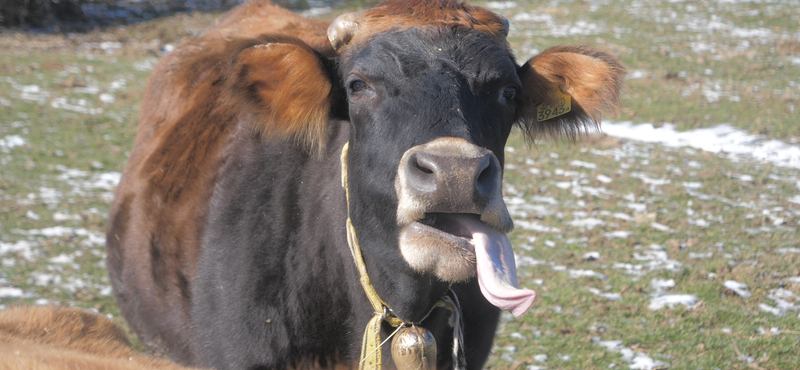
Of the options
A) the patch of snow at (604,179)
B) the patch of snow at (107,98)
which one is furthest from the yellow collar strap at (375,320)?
the patch of snow at (107,98)

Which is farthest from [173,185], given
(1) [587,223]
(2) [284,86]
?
(1) [587,223]

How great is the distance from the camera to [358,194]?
2.76m

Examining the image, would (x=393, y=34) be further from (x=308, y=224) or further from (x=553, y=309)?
(x=553, y=309)

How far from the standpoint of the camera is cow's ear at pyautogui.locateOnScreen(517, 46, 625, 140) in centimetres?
304

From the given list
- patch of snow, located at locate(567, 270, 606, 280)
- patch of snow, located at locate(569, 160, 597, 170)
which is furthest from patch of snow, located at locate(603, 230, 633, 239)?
patch of snow, located at locate(569, 160, 597, 170)

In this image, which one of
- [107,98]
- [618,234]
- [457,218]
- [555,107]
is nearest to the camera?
[457,218]

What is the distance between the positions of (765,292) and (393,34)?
4.00 meters

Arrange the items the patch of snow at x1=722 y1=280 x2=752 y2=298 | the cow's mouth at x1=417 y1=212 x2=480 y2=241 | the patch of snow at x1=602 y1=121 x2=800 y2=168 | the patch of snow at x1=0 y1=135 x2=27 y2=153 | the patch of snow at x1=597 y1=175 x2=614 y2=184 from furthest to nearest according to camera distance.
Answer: the patch of snow at x1=602 y1=121 x2=800 y2=168, the patch of snow at x1=0 y1=135 x2=27 y2=153, the patch of snow at x1=597 y1=175 x2=614 y2=184, the patch of snow at x1=722 y1=280 x2=752 y2=298, the cow's mouth at x1=417 y1=212 x2=480 y2=241

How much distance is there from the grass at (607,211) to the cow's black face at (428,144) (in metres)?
2.08

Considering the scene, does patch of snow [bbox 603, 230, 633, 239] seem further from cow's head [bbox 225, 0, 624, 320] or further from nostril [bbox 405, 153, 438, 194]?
nostril [bbox 405, 153, 438, 194]

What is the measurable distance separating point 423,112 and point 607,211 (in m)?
4.99

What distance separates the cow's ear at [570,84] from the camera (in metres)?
3.04

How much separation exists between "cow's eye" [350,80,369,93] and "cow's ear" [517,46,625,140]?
0.75m

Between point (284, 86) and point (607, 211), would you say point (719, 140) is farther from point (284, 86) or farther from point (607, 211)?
point (284, 86)
